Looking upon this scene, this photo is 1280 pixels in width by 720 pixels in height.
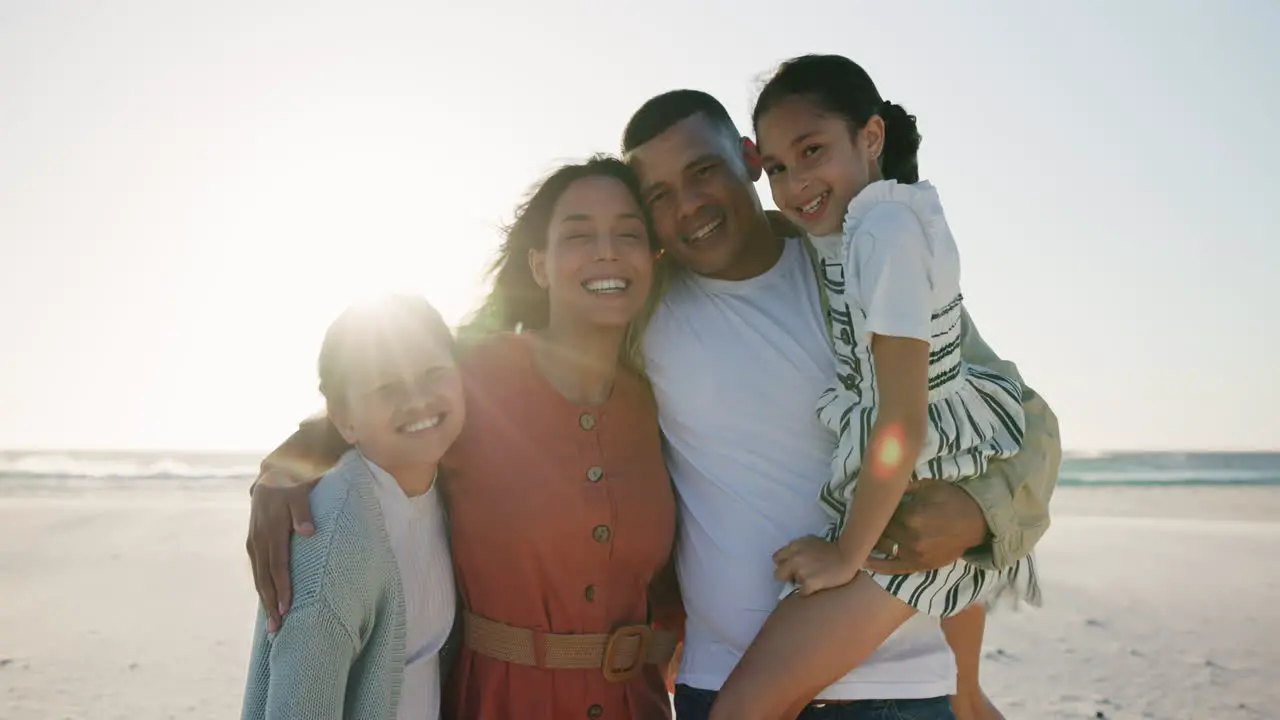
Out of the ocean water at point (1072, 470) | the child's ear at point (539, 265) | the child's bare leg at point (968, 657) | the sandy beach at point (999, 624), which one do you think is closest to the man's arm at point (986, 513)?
the child's bare leg at point (968, 657)

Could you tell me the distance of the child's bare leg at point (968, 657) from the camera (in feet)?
9.77

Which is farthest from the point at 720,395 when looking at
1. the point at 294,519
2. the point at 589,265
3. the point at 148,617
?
the point at 148,617

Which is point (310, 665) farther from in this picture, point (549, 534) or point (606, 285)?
point (606, 285)

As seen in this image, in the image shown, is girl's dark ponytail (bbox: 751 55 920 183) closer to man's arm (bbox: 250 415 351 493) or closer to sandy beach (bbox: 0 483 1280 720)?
man's arm (bbox: 250 415 351 493)

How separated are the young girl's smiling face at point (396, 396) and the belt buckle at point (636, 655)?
0.70 metres

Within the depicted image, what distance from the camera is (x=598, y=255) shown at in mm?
2941

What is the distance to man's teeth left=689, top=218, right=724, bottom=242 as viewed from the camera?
10.1ft

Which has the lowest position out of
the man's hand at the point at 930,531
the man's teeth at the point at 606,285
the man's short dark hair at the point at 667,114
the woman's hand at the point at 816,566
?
the woman's hand at the point at 816,566

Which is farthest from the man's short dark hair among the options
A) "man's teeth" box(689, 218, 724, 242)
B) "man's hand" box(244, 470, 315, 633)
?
"man's hand" box(244, 470, 315, 633)

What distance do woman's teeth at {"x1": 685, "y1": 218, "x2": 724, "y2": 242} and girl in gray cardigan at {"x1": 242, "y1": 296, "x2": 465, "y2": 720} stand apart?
0.80m

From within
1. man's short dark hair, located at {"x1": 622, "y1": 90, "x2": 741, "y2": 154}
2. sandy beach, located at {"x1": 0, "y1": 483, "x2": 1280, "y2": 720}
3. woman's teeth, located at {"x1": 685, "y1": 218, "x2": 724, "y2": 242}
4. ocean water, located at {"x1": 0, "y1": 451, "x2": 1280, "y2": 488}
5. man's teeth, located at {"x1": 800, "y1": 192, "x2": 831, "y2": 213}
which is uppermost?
man's short dark hair, located at {"x1": 622, "y1": 90, "x2": 741, "y2": 154}

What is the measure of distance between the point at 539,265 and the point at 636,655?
48.4 inches

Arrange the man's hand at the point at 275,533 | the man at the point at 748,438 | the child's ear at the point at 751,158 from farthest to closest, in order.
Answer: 1. the child's ear at the point at 751,158
2. the man at the point at 748,438
3. the man's hand at the point at 275,533

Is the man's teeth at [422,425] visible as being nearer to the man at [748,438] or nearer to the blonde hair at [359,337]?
the blonde hair at [359,337]
